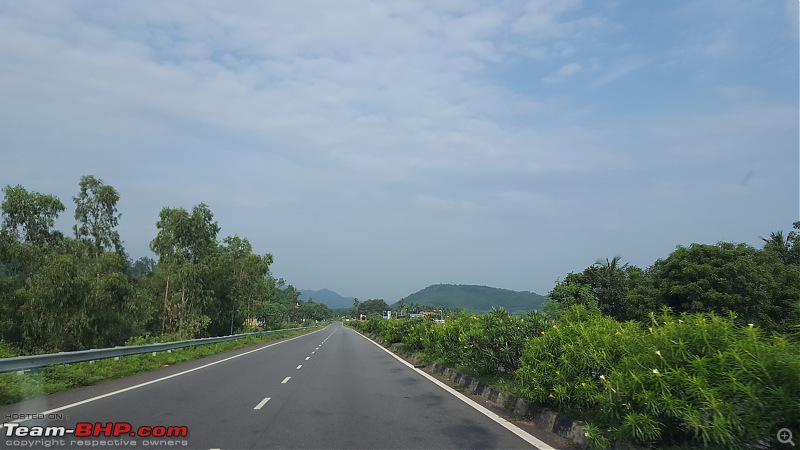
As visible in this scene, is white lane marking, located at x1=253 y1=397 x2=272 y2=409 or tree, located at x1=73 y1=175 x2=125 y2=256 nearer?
white lane marking, located at x1=253 y1=397 x2=272 y2=409

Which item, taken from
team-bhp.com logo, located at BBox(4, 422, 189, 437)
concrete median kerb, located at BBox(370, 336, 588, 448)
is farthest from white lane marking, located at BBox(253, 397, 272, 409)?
concrete median kerb, located at BBox(370, 336, 588, 448)

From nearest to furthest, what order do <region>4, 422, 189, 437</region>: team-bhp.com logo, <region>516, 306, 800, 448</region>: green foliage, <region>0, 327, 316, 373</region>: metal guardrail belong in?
1. <region>516, 306, 800, 448</region>: green foliage
2. <region>4, 422, 189, 437</region>: team-bhp.com logo
3. <region>0, 327, 316, 373</region>: metal guardrail

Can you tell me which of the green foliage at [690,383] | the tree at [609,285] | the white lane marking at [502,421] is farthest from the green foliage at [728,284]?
the green foliage at [690,383]

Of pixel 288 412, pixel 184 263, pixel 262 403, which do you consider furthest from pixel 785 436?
pixel 184 263

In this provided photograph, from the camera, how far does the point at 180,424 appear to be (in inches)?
340

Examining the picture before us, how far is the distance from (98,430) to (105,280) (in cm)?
3271

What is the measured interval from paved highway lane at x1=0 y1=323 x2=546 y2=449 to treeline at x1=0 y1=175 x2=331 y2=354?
71.7 feet

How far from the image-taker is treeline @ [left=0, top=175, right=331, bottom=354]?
3366 cm

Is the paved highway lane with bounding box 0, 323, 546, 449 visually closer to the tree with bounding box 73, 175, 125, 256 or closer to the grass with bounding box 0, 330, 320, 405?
the grass with bounding box 0, 330, 320, 405

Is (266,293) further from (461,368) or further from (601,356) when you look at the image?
(601,356)

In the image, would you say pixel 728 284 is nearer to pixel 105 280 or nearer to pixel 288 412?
pixel 288 412

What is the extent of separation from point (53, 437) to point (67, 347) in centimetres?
3136

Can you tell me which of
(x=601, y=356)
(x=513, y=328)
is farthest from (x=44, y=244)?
(x=601, y=356)

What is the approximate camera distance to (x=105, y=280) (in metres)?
36.8
